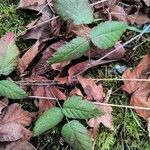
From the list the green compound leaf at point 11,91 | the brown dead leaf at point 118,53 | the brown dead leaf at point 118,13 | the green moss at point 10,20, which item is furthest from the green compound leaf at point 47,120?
the brown dead leaf at point 118,13

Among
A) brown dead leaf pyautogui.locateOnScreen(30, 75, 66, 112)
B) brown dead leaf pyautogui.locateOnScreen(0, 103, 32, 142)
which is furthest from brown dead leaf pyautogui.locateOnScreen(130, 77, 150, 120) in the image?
brown dead leaf pyautogui.locateOnScreen(0, 103, 32, 142)

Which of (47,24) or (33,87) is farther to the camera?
(47,24)

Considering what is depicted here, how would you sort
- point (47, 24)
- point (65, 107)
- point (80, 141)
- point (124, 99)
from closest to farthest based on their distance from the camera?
point (80, 141) < point (65, 107) < point (124, 99) < point (47, 24)

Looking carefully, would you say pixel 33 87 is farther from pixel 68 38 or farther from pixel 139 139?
pixel 139 139

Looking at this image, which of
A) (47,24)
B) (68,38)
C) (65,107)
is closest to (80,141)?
(65,107)

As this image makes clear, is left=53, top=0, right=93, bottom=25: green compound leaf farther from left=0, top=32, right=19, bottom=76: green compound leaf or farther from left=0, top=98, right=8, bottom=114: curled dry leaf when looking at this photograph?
left=0, top=98, right=8, bottom=114: curled dry leaf

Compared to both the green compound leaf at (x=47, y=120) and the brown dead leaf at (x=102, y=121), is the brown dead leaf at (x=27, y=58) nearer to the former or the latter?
the green compound leaf at (x=47, y=120)

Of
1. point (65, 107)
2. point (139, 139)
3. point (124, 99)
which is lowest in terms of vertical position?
point (139, 139)
